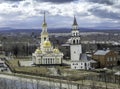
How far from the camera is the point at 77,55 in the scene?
5881 cm

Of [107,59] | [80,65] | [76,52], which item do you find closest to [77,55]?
[76,52]

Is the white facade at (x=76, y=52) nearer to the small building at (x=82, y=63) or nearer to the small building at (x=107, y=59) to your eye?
the small building at (x=82, y=63)

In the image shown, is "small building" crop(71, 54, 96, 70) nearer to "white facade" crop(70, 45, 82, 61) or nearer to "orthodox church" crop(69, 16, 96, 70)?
"orthodox church" crop(69, 16, 96, 70)

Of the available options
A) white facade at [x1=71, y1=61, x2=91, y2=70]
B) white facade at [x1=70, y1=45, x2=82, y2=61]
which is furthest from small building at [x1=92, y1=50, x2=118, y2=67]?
white facade at [x1=70, y1=45, x2=82, y2=61]

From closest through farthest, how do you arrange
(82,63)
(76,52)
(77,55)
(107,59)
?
(82,63)
(76,52)
(77,55)
(107,59)

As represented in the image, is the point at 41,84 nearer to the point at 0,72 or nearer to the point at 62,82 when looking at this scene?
the point at 62,82

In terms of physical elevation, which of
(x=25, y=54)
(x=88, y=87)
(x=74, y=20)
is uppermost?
(x=74, y=20)

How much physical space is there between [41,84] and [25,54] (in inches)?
2169

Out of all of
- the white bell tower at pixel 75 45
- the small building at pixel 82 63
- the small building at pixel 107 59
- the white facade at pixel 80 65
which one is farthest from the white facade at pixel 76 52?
the small building at pixel 107 59

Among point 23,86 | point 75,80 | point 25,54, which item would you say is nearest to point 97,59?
point 75,80

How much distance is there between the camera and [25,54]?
9600cm

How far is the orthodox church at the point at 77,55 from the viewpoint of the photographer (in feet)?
189

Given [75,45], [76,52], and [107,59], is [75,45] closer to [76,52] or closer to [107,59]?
[76,52]

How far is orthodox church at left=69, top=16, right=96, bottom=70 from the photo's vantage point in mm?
57656
